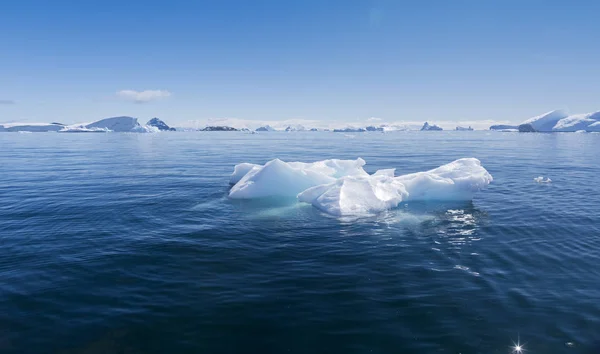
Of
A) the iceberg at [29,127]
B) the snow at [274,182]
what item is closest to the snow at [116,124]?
the iceberg at [29,127]

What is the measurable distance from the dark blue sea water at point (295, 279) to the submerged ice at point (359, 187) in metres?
1.13

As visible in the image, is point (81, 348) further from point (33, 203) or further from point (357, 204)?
point (33, 203)

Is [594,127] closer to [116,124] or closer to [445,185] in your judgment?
[445,185]

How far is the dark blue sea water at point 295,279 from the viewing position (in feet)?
23.0

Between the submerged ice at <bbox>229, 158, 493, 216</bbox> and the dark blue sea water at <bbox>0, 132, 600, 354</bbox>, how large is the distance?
113cm

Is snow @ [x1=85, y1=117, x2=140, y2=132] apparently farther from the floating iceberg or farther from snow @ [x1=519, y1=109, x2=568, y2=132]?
snow @ [x1=519, y1=109, x2=568, y2=132]

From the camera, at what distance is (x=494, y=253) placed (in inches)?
444

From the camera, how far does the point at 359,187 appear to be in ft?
58.0

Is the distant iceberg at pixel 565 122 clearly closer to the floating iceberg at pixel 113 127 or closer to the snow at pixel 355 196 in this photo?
the snow at pixel 355 196

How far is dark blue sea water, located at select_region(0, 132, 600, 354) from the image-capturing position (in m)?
7.01

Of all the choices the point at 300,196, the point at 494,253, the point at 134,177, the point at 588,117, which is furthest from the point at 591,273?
the point at 588,117

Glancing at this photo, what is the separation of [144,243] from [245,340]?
6.92m

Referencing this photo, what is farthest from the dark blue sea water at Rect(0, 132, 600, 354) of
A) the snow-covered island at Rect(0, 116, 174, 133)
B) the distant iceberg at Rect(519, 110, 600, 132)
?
the snow-covered island at Rect(0, 116, 174, 133)

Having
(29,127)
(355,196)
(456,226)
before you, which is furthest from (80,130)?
(456,226)
